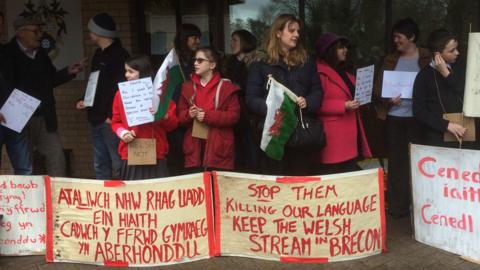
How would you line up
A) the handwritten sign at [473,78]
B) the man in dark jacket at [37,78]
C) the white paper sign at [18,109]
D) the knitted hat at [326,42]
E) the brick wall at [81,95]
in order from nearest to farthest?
1. the handwritten sign at [473,78]
2. the knitted hat at [326,42]
3. the white paper sign at [18,109]
4. the man in dark jacket at [37,78]
5. the brick wall at [81,95]

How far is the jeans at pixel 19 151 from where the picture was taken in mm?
4883

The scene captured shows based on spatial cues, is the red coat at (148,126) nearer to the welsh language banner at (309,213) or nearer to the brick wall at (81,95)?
the welsh language banner at (309,213)

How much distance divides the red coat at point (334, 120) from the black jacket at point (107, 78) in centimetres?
178

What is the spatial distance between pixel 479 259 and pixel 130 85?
9.50 ft

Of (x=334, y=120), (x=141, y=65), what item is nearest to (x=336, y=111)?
(x=334, y=120)

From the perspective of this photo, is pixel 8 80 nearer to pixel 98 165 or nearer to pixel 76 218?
pixel 98 165

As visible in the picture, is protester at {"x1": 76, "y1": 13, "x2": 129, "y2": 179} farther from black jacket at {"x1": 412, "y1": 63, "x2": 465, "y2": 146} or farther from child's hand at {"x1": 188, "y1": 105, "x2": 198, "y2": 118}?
black jacket at {"x1": 412, "y1": 63, "x2": 465, "y2": 146}

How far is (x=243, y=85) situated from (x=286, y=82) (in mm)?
793

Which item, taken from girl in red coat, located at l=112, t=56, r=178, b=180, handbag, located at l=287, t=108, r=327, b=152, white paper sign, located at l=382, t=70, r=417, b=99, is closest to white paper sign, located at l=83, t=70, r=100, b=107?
girl in red coat, located at l=112, t=56, r=178, b=180

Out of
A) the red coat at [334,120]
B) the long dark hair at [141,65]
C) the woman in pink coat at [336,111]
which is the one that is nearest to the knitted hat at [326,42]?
the woman in pink coat at [336,111]

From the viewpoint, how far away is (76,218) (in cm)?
417

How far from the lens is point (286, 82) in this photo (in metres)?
4.29

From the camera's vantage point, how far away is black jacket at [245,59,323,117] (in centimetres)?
426

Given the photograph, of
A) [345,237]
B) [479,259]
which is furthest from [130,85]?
[479,259]
